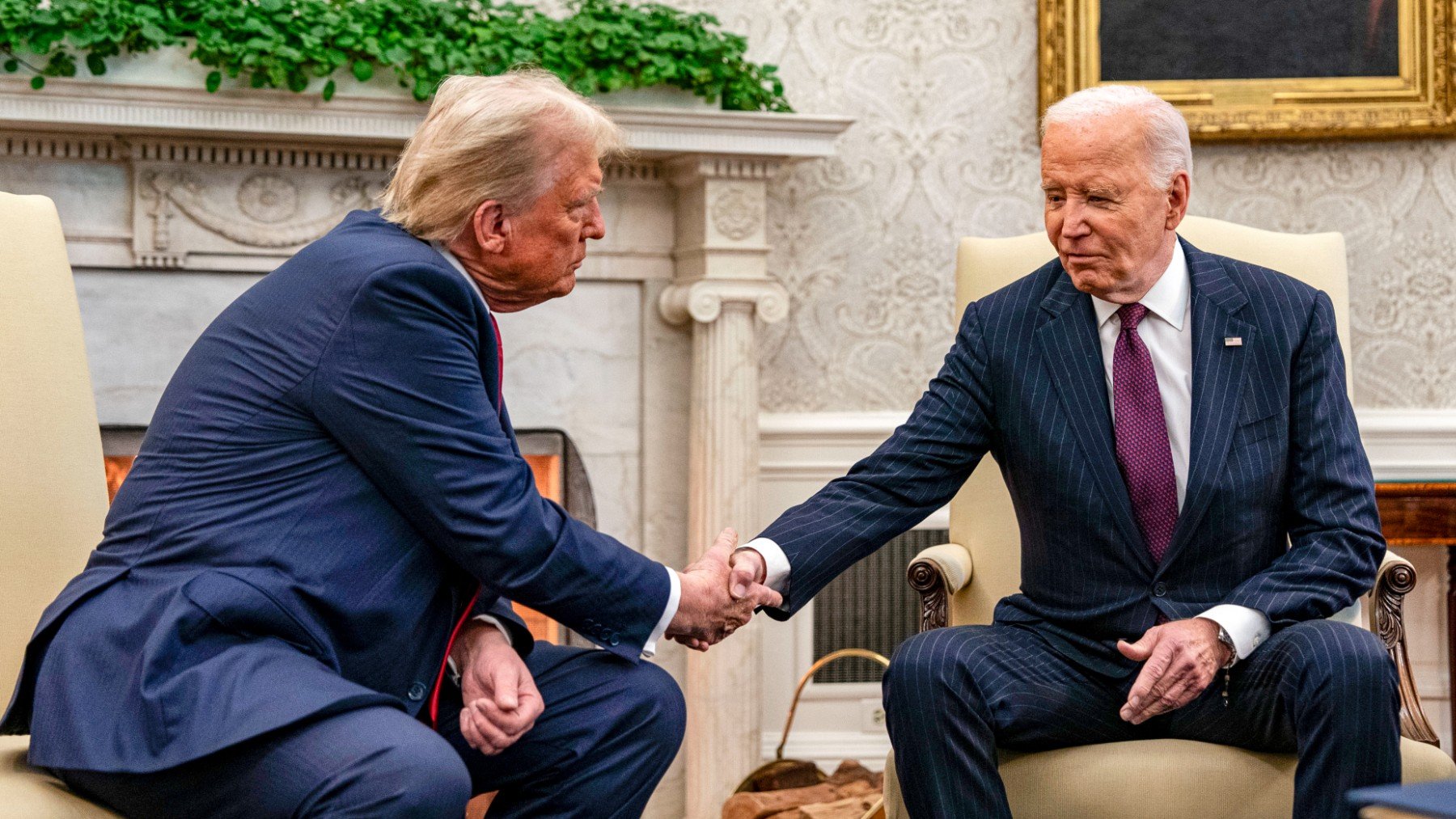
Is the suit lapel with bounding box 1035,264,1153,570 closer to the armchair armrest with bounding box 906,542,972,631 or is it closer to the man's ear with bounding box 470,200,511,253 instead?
the armchair armrest with bounding box 906,542,972,631

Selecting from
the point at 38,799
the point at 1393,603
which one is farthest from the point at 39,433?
the point at 1393,603

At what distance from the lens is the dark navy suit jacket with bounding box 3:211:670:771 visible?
1546 millimetres

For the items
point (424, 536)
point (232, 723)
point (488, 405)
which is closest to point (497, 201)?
point (488, 405)

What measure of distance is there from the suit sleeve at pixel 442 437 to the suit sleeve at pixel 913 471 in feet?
1.63

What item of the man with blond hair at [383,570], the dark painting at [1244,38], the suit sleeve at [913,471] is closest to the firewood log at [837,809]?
the suit sleeve at [913,471]

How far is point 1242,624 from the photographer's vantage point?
1896mm

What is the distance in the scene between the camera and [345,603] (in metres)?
1.63

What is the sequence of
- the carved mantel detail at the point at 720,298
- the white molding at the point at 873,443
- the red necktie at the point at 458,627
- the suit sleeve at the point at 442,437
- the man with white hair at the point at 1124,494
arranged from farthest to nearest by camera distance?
the white molding at the point at 873,443, the carved mantel detail at the point at 720,298, the man with white hair at the point at 1124,494, the red necktie at the point at 458,627, the suit sleeve at the point at 442,437

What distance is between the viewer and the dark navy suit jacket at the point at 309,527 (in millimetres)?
1546

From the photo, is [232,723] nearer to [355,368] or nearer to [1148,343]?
[355,368]

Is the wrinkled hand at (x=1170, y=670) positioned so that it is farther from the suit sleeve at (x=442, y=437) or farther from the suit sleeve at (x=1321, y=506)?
the suit sleeve at (x=442, y=437)

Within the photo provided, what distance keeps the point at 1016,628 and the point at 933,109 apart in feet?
7.03

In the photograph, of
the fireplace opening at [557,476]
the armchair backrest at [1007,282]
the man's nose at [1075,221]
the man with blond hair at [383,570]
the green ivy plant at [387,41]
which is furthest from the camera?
the fireplace opening at [557,476]

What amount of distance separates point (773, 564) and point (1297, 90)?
258 cm
